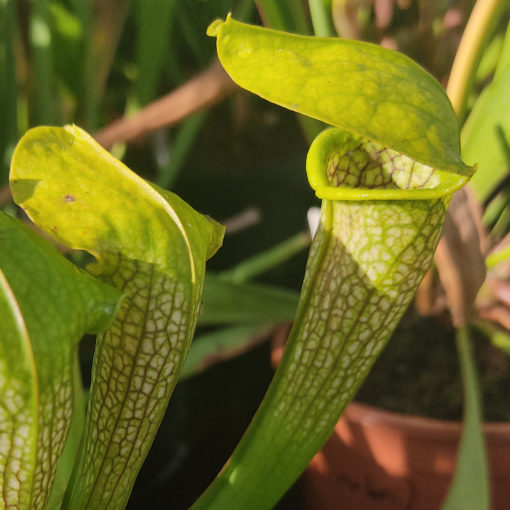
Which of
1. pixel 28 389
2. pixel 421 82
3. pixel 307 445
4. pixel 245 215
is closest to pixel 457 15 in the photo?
pixel 245 215

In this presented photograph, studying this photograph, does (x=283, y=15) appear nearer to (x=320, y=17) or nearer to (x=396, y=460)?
(x=320, y=17)

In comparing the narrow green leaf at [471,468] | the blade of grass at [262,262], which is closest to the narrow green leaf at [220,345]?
the blade of grass at [262,262]

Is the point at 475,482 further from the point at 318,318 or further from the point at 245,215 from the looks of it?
the point at 245,215

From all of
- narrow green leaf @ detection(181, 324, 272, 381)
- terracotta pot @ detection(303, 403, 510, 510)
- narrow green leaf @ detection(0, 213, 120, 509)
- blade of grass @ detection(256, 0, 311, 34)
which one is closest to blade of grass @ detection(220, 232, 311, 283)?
narrow green leaf @ detection(181, 324, 272, 381)

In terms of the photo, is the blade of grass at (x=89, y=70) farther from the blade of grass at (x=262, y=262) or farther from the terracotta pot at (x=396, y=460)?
the terracotta pot at (x=396, y=460)

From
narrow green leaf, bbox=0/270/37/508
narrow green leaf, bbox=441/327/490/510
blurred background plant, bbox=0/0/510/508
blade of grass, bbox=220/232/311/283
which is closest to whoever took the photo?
narrow green leaf, bbox=0/270/37/508

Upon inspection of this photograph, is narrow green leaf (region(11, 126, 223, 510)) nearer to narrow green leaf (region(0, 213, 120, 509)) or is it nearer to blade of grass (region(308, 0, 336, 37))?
narrow green leaf (region(0, 213, 120, 509))
